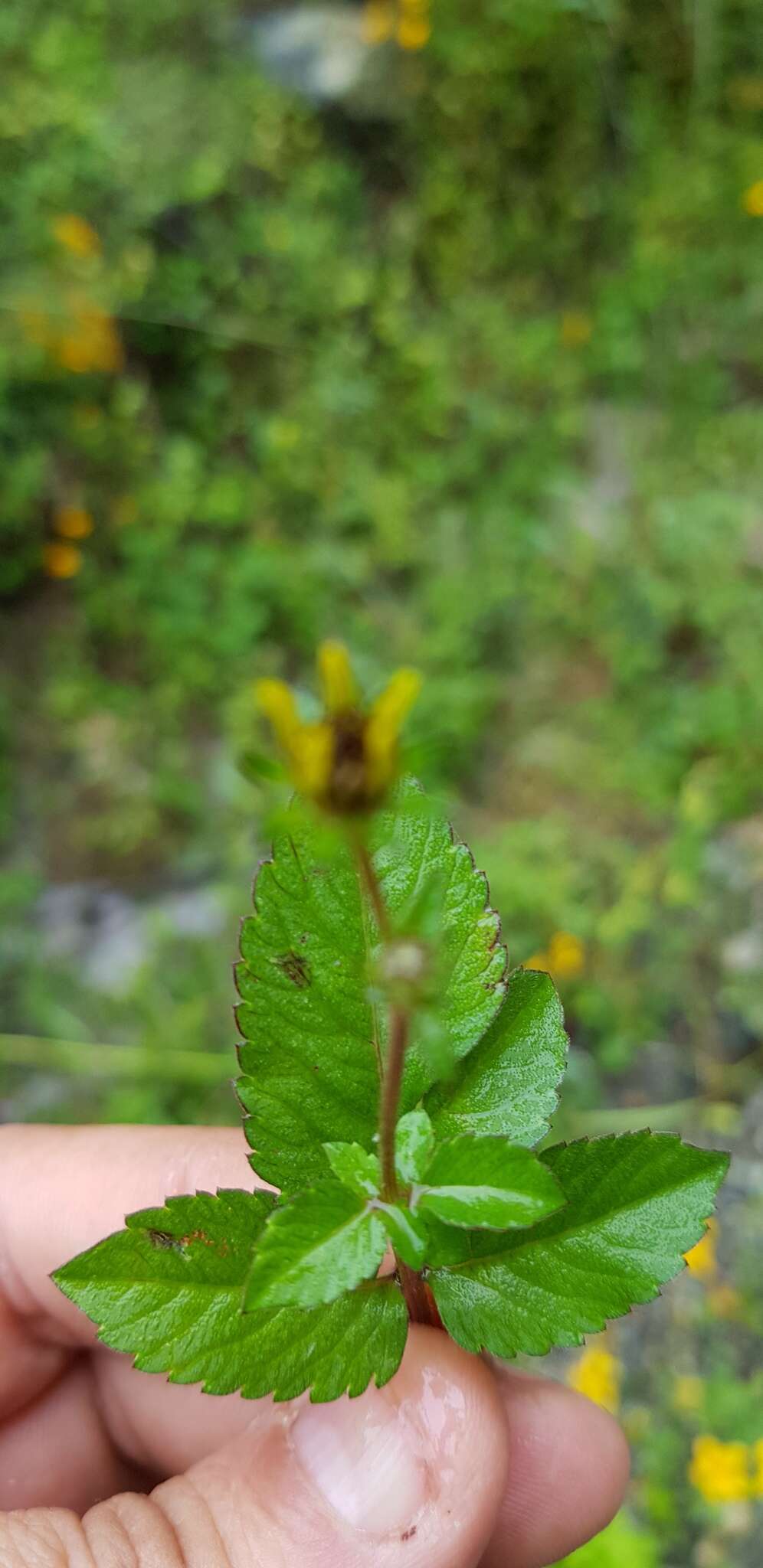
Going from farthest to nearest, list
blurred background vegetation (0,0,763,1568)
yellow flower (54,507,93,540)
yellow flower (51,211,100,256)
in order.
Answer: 1. yellow flower (54,507,93,540)
2. yellow flower (51,211,100,256)
3. blurred background vegetation (0,0,763,1568)

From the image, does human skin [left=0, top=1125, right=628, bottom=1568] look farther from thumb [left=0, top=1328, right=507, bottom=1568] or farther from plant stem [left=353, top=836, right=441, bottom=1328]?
plant stem [left=353, top=836, right=441, bottom=1328]

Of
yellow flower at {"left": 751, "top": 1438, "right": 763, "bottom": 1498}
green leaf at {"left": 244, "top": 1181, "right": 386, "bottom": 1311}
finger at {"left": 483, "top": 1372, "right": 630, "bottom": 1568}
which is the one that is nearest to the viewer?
green leaf at {"left": 244, "top": 1181, "right": 386, "bottom": 1311}

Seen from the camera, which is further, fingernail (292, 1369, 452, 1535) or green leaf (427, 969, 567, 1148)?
fingernail (292, 1369, 452, 1535)

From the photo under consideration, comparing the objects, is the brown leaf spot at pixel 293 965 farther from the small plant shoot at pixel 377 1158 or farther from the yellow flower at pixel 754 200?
the yellow flower at pixel 754 200

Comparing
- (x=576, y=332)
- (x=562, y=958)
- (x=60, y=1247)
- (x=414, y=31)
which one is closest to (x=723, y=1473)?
(x=562, y=958)

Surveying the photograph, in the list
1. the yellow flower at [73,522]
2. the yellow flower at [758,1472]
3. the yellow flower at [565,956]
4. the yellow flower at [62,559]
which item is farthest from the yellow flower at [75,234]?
the yellow flower at [758,1472]

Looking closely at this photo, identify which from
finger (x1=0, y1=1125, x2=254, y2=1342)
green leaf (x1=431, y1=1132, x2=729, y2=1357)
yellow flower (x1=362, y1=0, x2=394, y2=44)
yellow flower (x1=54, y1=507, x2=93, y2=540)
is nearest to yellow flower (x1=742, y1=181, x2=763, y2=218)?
yellow flower (x1=362, y1=0, x2=394, y2=44)

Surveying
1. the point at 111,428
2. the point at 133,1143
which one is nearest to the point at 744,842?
the point at 133,1143

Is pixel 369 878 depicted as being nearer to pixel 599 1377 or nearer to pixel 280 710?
pixel 280 710
